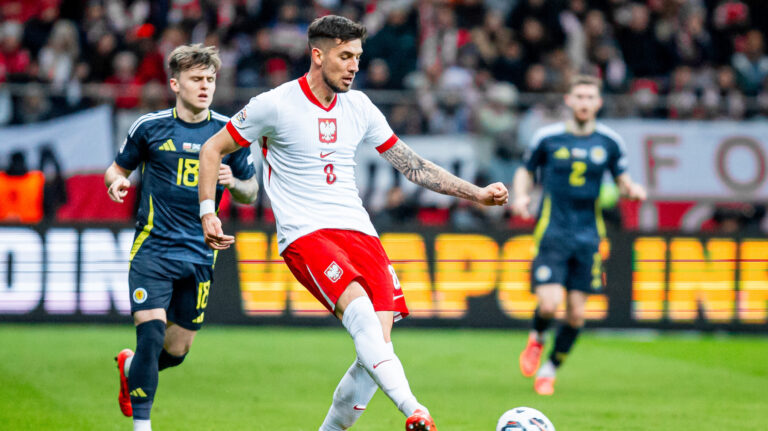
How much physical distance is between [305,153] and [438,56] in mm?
11221

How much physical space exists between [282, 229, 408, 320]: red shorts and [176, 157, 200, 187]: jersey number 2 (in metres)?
1.23

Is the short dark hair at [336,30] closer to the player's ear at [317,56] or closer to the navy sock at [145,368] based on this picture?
the player's ear at [317,56]

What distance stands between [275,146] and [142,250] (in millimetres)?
1345

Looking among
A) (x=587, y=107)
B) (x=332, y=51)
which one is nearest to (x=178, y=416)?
(x=332, y=51)

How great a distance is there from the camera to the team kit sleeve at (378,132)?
620 centimetres

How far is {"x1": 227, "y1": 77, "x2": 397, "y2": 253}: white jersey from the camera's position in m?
5.86

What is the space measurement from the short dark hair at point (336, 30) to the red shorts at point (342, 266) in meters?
1.09

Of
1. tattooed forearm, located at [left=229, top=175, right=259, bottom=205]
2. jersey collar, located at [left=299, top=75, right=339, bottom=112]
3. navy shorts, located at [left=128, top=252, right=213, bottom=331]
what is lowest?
navy shorts, located at [left=128, top=252, right=213, bottom=331]

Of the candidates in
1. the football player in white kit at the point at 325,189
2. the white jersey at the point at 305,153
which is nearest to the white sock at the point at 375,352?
the football player in white kit at the point at 325,189

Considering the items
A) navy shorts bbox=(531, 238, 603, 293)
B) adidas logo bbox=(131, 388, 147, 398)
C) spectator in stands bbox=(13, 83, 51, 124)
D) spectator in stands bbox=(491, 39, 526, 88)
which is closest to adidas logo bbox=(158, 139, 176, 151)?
adidas logo bbox=(131, 388, 147, 398)

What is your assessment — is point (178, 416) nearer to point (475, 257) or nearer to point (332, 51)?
point (332, 51)

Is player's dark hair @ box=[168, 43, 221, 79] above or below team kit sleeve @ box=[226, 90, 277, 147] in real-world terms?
A: above

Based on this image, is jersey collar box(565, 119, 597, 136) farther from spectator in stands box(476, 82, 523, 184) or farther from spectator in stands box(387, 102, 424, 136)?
spectator in stands box(387, 102, 424, 136)

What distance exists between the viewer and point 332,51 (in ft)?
19.3
